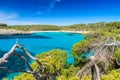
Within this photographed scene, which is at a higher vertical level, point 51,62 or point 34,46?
point 51,62

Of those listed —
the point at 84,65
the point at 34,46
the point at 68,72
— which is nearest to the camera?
the point at 68,72

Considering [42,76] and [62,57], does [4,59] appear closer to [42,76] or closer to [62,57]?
[42,76]

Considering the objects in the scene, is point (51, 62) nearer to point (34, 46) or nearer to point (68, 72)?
point (68, 72)

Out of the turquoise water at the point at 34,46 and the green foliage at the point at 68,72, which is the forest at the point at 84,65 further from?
the turquoise water at the point at 34,46

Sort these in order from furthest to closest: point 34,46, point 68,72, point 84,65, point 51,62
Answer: point 34,46, point 84,65, point 68,72, point 51,62

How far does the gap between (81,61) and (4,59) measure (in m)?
15.2

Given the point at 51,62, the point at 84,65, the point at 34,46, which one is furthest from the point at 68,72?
the point at 34,46

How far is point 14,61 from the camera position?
35.1 meters

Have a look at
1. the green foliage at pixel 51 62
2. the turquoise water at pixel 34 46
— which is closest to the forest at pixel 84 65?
the green foliage at pixel 51 62

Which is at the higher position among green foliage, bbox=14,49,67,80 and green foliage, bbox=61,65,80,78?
green foliage, bbox=14,49,67,80

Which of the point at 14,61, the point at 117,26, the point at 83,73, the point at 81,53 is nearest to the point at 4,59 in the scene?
the point at 83,73

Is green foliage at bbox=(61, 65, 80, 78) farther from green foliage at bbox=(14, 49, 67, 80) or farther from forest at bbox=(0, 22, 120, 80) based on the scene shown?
green foliage at bbox=(14, 49, 67, 80)

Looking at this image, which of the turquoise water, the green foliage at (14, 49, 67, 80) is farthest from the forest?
the turquoise water

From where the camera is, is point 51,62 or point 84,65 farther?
point 84,65
